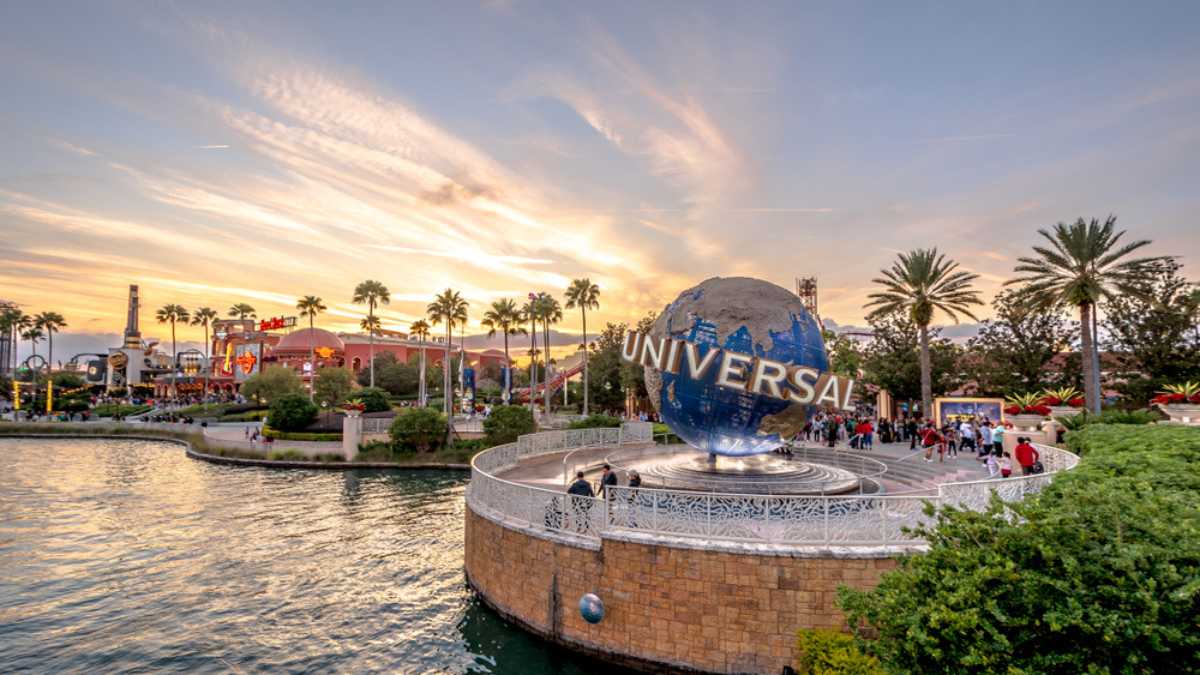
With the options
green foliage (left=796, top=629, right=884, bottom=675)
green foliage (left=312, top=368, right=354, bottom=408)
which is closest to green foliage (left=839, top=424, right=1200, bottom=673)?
green foliage (left=796, top=629, right=884, bottom=675)

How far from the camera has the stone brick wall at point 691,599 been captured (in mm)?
9859

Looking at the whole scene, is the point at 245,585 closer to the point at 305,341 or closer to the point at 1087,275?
the point at 1087,275

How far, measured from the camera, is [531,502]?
1255 cm

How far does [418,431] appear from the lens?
3769 centimetres

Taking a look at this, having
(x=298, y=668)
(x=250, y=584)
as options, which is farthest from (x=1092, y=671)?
(x=250, y=584)

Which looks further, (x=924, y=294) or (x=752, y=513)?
(x=924, y=294)

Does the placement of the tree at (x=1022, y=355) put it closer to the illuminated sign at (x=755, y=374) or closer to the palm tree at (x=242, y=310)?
the illuminated sign at (x=755, y=374)

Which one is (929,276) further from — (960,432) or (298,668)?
(298,668)

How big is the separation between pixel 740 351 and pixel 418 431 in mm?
29169

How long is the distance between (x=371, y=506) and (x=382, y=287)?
Answer: 151 ft

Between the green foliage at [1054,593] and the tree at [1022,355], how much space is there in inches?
1633

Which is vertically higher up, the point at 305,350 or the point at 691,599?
the point at 305,350

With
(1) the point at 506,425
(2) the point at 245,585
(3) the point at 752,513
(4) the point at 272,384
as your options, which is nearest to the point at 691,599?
(3) the point at 752,513

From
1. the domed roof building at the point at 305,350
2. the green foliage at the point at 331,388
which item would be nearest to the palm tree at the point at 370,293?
the green foliage at the point at 331,388
